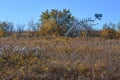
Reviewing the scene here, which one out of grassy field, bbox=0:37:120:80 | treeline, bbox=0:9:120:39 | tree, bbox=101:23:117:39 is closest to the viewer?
grassy field, bbox=0:37:120:80

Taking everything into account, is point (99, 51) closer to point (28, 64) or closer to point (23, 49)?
point (23, 49)

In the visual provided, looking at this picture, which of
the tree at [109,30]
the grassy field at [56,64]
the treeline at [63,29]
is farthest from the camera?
the tree at [109,30]

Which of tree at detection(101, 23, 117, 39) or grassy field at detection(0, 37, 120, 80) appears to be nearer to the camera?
grassy field at detection(0, 37, 120, 80)

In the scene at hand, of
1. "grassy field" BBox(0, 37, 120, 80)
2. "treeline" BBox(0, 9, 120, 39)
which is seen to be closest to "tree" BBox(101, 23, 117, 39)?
"treeline" BBox(0, 9, 120, 39)

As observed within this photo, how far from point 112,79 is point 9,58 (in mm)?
3145

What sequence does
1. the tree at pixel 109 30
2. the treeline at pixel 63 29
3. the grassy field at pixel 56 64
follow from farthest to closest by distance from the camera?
the tree at pixel 109 30 → the treeline at pixel 63 29 → the grassy field at pixel 56 64

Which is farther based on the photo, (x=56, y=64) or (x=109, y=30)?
(x=109, y=30)

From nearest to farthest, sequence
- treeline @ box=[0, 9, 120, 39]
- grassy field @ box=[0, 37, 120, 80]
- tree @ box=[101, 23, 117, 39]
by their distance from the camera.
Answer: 1. grassy field @ box=[0, 37, 120, 80]
2. treeline @ box=[0, 9, 120, 39]
3. tree @ box=[101, 23, 117, 39]

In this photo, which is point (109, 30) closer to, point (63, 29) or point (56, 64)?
point (63, 29)

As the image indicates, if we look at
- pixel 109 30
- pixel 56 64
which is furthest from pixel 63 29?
pixel 56 64

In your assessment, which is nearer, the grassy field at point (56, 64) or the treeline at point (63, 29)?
the grassy field at point (56, 64)

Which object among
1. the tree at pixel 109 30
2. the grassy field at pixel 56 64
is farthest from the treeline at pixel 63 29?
the grassy field at pixel 56 64

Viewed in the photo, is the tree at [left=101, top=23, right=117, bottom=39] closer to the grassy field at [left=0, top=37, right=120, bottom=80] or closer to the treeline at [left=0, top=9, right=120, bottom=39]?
the treeline at [left=0, top=9, right=120, bottom=39]

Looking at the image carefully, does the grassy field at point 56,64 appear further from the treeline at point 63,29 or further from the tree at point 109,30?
the tree at point 109,30
